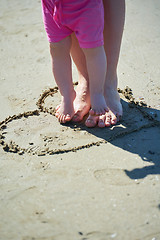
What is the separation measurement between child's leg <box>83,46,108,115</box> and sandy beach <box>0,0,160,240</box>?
0.19 m

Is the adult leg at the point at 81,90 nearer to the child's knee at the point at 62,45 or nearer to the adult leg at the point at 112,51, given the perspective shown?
the adult leg at the point at 112,51

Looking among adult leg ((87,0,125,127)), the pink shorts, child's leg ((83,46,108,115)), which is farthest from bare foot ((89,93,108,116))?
the pink shorts

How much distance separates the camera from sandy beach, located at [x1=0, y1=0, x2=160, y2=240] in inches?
54.1

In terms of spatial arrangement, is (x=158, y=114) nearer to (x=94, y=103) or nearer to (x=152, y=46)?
(x=94, y=103)

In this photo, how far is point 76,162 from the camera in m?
1.76

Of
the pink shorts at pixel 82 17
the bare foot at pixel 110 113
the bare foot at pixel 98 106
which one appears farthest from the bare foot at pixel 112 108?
the pink shorts at pixel 82 17

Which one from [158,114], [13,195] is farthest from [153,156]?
[13,195]

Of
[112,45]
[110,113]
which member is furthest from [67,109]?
[112,45]

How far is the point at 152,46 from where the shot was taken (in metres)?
3.10

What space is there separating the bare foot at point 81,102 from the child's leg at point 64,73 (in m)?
0.06

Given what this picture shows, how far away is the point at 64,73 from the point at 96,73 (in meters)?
0.25

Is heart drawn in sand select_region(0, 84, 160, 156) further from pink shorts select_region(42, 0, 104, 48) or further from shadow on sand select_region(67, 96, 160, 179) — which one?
pink shorts select_region(42, 0, 104, 48)

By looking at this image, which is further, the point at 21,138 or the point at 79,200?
the point at 21,138

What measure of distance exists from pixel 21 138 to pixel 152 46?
1.82 meters
